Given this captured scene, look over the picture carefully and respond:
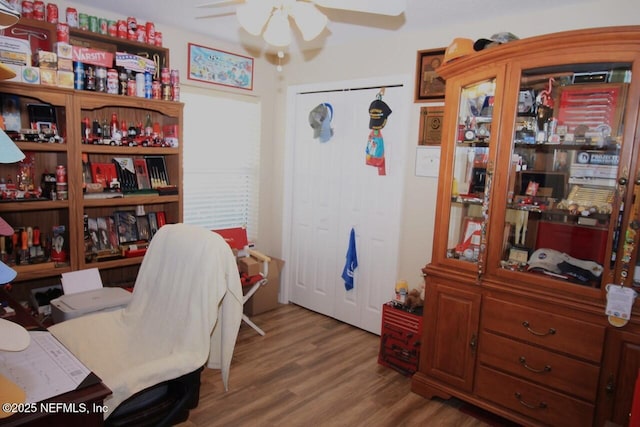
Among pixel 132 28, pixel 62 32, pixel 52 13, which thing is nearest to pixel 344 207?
pixel 132 28

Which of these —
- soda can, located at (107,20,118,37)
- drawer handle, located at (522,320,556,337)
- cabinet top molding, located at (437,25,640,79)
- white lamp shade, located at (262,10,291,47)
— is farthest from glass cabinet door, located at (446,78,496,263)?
soda can, located at (107,20,118,37)

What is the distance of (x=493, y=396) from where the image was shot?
241 cm

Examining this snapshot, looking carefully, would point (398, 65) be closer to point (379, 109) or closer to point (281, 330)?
point (379, 109)

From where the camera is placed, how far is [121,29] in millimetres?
2934

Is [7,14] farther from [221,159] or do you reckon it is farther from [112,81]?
[221,159]

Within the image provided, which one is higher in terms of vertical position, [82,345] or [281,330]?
[82,345]

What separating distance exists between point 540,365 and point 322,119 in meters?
2.51

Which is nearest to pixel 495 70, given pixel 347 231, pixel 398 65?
pixel 398 65

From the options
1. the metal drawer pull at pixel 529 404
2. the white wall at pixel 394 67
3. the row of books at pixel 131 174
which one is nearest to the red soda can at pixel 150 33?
the white wall at pixel 394 67

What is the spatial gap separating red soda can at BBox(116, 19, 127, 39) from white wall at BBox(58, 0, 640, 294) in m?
0.13

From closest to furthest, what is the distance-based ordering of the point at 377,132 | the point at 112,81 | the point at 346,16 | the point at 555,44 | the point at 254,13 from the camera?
the point at 254,13 → the point at 555,44 → the point at 112,81 → the point at 346,16 → the point at 377,132

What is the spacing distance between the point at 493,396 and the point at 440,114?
1899 millimetres

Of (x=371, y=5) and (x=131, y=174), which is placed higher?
(x=371, y=5)

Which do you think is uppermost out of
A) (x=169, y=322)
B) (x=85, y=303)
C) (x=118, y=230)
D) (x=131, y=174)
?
(x=131, y=174)
